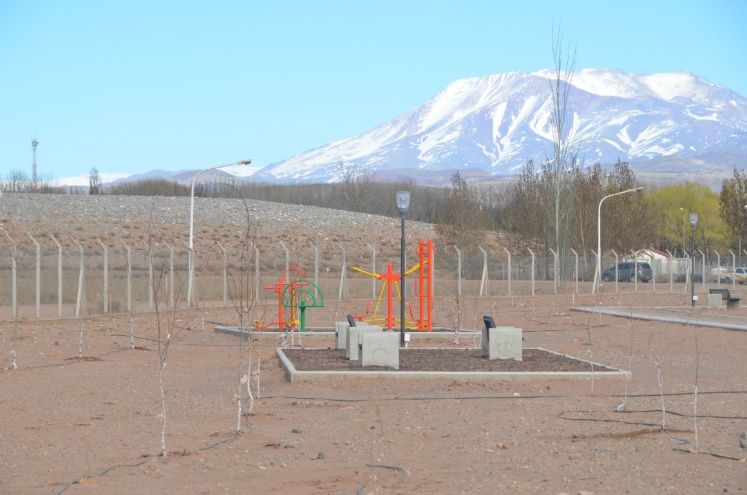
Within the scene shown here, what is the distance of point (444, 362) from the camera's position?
1875 centimetres

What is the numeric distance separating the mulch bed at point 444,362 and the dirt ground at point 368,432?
2.97 ft

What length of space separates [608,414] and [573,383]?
10.8 feet

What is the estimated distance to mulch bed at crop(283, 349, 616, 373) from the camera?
1767 cm

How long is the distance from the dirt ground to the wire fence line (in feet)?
13.5

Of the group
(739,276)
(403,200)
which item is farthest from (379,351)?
(739,276)

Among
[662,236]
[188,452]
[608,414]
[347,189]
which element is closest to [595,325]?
[608,414]

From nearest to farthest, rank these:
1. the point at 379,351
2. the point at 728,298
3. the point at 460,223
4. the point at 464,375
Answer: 1. the point at 464,375
2. the point at 379,351
3. the point at 728,298
4. the point at 460,223

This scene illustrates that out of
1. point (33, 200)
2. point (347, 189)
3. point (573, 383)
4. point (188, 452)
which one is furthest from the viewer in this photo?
point (347, 189)

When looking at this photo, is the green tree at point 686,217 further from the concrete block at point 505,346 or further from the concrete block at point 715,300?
the concrete block at point 505,346

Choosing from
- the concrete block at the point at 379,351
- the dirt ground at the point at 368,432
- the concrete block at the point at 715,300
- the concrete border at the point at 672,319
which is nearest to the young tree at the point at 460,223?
the concrete block at the point at 715,300

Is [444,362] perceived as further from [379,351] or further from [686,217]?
[686,217]

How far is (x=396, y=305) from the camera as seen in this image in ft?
139

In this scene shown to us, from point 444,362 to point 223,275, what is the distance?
24414mm

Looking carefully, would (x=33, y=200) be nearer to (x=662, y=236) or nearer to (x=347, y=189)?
(x=347, y=189)
